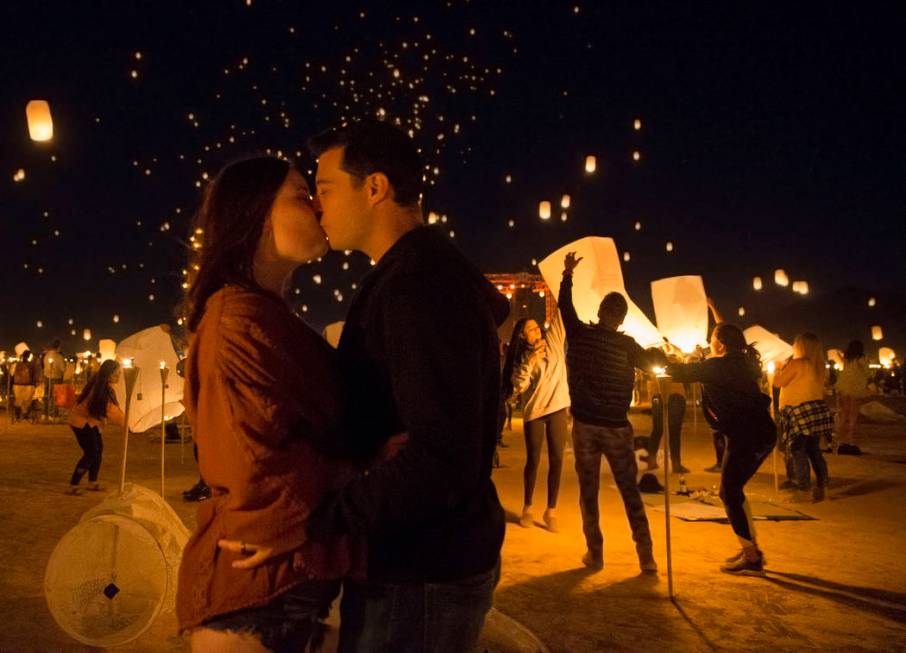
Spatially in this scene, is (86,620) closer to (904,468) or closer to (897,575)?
(897,575)

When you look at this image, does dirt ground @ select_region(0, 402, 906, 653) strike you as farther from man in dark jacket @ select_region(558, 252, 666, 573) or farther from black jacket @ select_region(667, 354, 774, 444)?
black jacket @ select_region(667, 354, 774, 444)

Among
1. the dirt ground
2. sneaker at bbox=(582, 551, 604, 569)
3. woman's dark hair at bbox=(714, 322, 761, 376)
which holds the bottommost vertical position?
the dirt ground

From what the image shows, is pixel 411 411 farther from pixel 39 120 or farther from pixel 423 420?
pixel 39 120

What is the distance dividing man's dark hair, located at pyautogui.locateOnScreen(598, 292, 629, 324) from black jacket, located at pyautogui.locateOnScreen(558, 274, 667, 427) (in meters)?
0.11

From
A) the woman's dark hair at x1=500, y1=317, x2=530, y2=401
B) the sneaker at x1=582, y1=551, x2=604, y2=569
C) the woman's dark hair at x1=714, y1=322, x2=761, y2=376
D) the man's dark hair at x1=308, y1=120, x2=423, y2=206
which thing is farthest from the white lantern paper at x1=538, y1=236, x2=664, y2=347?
the man's dark hair at x1=308, y1=120, x2=423, y2=206

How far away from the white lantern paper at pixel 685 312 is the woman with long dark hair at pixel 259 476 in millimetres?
7953

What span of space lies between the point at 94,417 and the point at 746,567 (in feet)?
26.8

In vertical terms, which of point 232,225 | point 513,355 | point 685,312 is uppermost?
point 685,312

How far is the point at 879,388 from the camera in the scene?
31.4 metres

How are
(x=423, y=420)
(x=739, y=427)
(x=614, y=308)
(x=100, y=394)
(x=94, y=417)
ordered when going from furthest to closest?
1. (x=100, y=394)
2. (x=94, y=417)
3. (x=614, y=308)
4. (x=739, y=427)
5. (x=423, y=420)

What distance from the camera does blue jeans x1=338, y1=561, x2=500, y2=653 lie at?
1.57 meters

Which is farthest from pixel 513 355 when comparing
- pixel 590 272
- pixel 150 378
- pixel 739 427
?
pixel 150 378

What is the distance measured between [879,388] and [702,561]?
98.6ft

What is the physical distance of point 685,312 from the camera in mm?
9016
